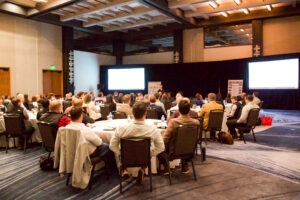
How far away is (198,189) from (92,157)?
1.45m

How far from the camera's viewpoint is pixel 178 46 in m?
14.3

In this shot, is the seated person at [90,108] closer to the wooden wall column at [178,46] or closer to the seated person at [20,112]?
the seated person at [20,112]

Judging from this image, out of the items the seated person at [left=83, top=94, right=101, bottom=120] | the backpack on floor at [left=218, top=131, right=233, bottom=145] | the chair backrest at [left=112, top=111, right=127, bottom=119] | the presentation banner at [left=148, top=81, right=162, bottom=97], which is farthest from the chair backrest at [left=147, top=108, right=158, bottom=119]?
the presentation banner at [left=148, top=81, right=162, bottom=97]

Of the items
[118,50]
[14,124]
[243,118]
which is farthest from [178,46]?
[14,124]

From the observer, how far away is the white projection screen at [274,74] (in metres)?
10.5

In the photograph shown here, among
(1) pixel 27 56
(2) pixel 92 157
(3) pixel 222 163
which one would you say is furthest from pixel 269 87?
(1) pixel 27 56

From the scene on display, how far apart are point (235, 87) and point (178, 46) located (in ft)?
13.6

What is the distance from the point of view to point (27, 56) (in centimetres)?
1206

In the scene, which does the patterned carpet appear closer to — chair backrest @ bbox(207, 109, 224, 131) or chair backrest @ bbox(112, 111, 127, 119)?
chair backrest @ bbox(207, 109, 224, 131)

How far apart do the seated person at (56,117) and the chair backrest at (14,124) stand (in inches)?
50.8

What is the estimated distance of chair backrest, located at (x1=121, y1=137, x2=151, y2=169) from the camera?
9.41 ft

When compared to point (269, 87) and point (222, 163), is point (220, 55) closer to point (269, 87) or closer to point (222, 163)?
point (269, 87)

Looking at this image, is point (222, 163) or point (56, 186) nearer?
point (56, 186)

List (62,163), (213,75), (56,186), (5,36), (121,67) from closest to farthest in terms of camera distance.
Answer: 1. (62,163)
2. (56,186)
3. (5,36)
4. (213,75)
5. (121,67)
